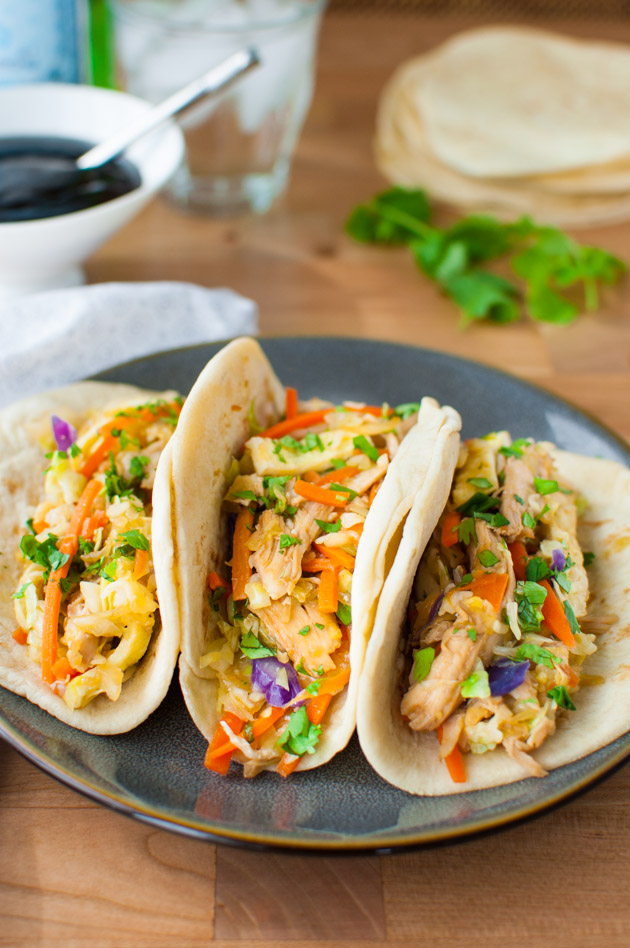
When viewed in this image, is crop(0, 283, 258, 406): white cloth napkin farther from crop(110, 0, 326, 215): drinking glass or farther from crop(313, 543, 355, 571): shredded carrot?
crop(313, 543, 355, 571): shredded carrot

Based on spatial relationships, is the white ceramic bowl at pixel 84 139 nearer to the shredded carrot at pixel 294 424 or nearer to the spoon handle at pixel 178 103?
the spoon handle at pixel 178 103

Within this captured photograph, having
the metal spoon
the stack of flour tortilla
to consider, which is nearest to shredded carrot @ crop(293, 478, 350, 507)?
the metal spoon

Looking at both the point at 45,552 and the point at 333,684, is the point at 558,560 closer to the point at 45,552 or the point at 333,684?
the point at 333,684

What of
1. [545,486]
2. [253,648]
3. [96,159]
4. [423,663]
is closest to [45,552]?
[253,648]

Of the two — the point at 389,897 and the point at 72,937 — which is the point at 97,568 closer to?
the point at 72,937

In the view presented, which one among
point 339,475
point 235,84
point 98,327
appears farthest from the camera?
point 235,84

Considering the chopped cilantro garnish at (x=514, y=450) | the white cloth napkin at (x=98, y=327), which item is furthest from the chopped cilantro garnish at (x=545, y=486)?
the white cloth napkin at (x=98, y=327)

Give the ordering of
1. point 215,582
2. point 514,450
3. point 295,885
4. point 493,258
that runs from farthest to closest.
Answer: point 493,258 → point 514,450 → point 215,582 → point 295,885

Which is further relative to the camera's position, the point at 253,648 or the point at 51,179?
the point at 51,179
